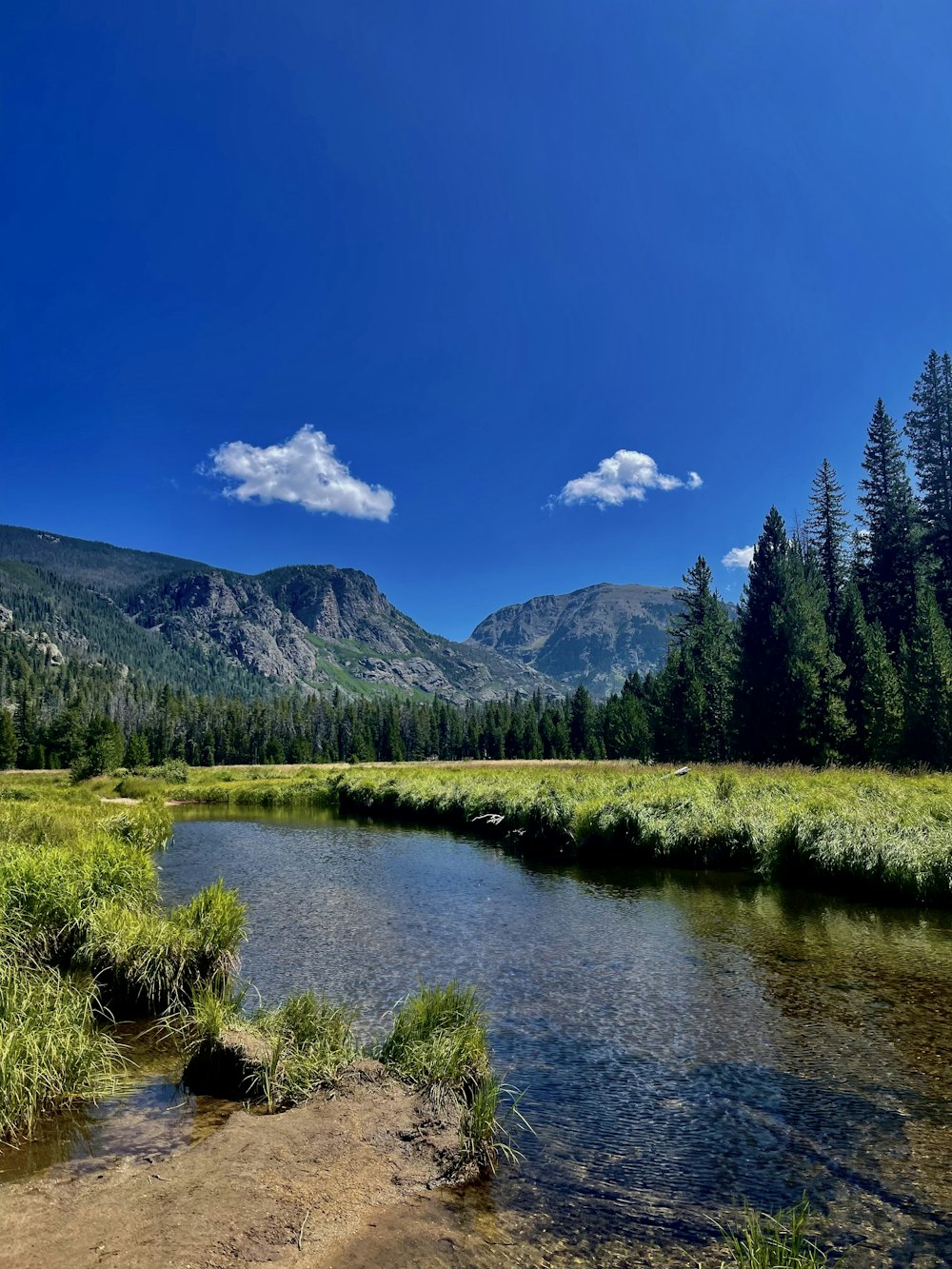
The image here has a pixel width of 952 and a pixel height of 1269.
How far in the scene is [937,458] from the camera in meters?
50.8

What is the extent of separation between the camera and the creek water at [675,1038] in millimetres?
6062

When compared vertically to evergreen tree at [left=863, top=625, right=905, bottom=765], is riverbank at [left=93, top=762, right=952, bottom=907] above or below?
below

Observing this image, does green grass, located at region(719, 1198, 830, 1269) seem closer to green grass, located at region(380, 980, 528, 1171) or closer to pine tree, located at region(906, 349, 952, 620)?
green grass, located at region(380, 980, 528, 1171)

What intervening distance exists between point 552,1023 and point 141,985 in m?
6.23

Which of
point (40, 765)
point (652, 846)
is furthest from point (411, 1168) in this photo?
point (40, 765)

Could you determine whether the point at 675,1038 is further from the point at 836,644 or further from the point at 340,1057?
the point at 836,644

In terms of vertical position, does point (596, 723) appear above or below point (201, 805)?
above

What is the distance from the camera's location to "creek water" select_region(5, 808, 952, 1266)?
19.9 feet

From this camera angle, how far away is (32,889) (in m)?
11.7

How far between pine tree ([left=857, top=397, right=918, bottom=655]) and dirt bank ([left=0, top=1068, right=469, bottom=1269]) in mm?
51568

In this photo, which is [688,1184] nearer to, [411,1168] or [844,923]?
[411,1168]

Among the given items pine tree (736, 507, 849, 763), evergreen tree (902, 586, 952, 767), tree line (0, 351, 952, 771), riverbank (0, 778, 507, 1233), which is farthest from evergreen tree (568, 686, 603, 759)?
riverbank (0, 778, 507, 1233)

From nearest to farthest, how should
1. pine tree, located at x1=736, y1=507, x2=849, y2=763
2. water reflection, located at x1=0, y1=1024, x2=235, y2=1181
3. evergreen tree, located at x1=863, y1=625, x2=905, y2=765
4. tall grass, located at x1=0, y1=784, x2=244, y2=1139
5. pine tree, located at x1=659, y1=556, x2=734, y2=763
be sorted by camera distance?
water reflection, located at x1=0, y1=1024, x2=235, y2=1181
tall grass, located at x1=0, y1=784, x2=244, y2=1139
evergreen tree, located at x1=863, y1=625, x2=905, y2=765
pine tree, located at x1=736, y1=507, x2=849, y2=763
pine tree, located at x1=659, y1=556, x2=734, y2=763

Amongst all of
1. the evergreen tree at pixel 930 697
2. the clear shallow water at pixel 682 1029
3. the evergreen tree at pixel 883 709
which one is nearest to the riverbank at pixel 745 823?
the clear shallow water at pixel 682 1029
